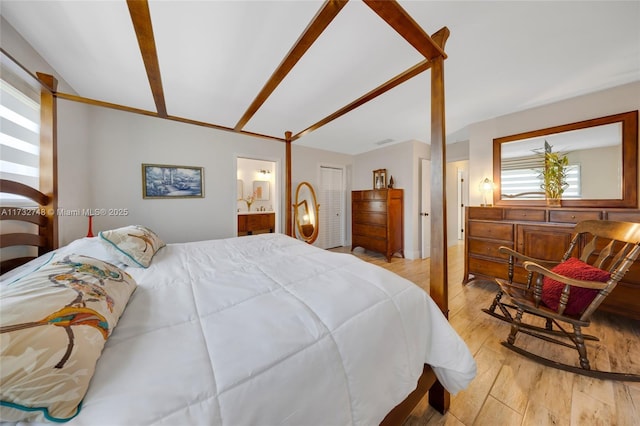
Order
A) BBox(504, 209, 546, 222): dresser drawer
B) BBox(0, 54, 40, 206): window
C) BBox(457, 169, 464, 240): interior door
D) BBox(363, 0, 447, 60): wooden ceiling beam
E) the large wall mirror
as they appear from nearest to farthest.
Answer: BBox(363, 0, 447, 60): wooden ceiling beam, BBox(0, 54, 40, 206): window, the large wall mirror, BBox(504, 209, 546, 222): dresser drawer, BBox(457, 169, 464, 240): interior door

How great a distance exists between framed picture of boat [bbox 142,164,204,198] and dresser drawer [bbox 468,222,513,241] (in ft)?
13.1

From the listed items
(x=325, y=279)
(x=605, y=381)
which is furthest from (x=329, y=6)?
(x=605, y=381)

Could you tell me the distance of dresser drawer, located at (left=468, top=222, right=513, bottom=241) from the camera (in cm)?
248

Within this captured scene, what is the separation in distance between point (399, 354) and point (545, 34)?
2440 mm

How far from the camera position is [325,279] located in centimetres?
114

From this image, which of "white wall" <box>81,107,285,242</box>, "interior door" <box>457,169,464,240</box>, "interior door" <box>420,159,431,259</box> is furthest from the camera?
"interior door" <box>457,169,464,240</box>

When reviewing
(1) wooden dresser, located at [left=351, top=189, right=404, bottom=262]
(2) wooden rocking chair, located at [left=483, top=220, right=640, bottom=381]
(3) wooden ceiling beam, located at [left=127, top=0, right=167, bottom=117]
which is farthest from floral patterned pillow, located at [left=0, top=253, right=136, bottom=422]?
(1) wooden dresser, located at [left=351, top=189, right=404, bottom=262]

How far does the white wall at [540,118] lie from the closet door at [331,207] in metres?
2.62

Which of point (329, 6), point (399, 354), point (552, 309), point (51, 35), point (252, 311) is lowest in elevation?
point (552, 309)

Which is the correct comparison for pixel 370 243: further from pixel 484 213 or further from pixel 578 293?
pixel 578 293

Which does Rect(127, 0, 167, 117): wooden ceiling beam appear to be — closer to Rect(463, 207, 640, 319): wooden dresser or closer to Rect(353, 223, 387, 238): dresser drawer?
Rect(463, 207, 640, 319): wooden dresser

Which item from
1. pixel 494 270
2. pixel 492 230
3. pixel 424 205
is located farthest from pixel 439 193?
pixel 424 205

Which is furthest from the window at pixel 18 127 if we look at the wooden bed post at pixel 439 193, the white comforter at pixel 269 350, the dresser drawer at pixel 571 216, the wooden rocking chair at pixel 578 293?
the dresser drawer at pixel 571 216

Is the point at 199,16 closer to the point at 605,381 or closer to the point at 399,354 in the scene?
the point at 399,354
